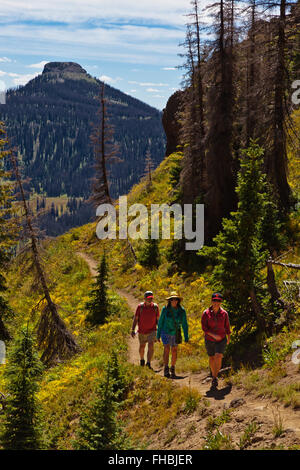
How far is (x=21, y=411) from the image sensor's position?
25.5ft

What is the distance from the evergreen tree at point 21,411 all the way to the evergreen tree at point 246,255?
5.59m

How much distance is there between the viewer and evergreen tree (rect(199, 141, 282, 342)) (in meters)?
9.36

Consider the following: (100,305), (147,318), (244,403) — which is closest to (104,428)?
(244,403)

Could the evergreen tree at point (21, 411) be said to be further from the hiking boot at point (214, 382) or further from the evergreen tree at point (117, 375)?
the hiking boot at point (214, 382)

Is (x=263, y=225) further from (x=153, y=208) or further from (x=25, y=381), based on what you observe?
(x=153, y=208)

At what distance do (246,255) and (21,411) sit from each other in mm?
6767

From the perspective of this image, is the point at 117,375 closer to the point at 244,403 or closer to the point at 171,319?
the point at 171,319

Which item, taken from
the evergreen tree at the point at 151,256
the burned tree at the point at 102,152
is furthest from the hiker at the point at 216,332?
the burned tree at the point at 102,152

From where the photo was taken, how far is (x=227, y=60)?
1952 cm

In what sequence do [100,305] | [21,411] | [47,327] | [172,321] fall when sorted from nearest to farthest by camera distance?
[21,411]
[172,321]
[47,327]
[100,305]

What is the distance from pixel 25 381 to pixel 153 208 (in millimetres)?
32031

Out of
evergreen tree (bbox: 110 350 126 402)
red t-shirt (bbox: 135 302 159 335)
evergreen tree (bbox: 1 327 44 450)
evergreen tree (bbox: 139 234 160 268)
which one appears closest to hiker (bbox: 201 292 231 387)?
red t-shirt (bbox: 135 302 159 335)

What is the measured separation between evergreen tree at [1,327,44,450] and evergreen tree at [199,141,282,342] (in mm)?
5593

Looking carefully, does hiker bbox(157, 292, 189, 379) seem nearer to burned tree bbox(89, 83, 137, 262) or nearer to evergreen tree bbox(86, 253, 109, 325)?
evergreen tree bbox(86, 253, 109, 325)
